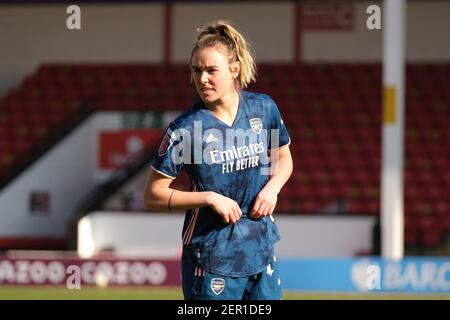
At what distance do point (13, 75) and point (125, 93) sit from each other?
279cm

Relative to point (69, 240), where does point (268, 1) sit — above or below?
above

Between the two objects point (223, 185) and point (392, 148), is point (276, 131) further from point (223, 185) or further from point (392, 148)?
A: point (392, 148)

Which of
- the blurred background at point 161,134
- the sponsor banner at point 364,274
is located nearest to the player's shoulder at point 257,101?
the blurred background at point 161,134

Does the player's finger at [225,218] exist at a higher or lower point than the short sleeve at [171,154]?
lower

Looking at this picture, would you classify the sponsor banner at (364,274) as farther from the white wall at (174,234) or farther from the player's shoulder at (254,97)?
the player's shoulder at (254,97)

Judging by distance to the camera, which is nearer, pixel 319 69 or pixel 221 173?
pixel 221 173

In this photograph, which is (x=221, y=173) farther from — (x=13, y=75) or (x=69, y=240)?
(x=13, y=75)

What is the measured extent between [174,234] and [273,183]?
12.6 m

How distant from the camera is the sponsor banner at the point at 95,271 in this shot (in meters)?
16.0

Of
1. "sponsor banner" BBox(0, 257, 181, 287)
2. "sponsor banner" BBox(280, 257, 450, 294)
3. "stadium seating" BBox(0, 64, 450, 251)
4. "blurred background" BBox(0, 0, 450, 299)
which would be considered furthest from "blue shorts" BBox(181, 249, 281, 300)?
"stadium seating" BBox(0, 64, 450, 251)

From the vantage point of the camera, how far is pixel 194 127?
5.75m

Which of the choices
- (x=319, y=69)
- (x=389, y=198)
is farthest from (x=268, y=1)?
(x=389, y=198)

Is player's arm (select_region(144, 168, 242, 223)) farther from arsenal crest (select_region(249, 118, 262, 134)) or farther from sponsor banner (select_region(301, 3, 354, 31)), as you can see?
sponsor banner (select_region(301, 3, 354, 31))

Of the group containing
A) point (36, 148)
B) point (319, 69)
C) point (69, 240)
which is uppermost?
point (319, 69)
